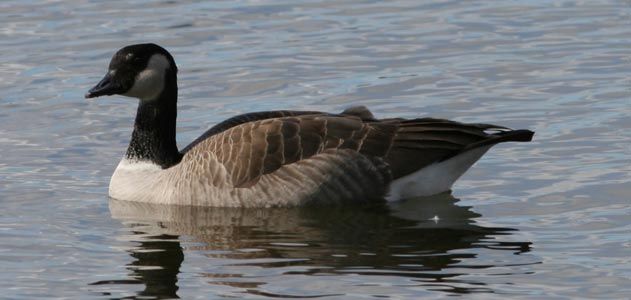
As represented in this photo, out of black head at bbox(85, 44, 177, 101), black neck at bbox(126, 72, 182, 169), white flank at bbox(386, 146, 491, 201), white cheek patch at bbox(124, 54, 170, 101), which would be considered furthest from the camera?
black neck at bbox(126, 72, 182, 169)

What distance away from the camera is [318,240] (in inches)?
564

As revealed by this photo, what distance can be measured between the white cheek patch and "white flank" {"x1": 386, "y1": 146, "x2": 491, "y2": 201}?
2683mm

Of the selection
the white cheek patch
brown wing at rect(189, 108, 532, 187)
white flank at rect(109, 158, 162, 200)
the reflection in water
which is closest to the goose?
brown wing at rect(189, 108, 532, 187)

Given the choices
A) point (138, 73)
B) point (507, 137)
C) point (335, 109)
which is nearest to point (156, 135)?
point (138, 73)

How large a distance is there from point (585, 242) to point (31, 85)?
29.3ft

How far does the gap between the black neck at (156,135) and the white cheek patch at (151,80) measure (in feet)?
0.21

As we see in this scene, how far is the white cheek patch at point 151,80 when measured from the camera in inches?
640

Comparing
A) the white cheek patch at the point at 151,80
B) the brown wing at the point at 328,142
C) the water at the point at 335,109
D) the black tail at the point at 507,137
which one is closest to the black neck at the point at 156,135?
the white cheek patch at the point at 151,80

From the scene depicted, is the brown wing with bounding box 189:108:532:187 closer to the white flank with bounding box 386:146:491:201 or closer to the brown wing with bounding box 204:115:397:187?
the brown wing with bounding box 204:115:397:187

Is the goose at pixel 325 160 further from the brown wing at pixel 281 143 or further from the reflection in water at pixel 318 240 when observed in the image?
the reflection in water at pixel 318 240

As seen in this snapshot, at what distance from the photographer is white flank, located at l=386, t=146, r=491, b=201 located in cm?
1567

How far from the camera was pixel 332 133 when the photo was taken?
51.0 feet

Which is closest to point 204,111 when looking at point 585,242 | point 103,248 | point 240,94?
point 240,94

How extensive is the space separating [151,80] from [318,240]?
3.02 metres
